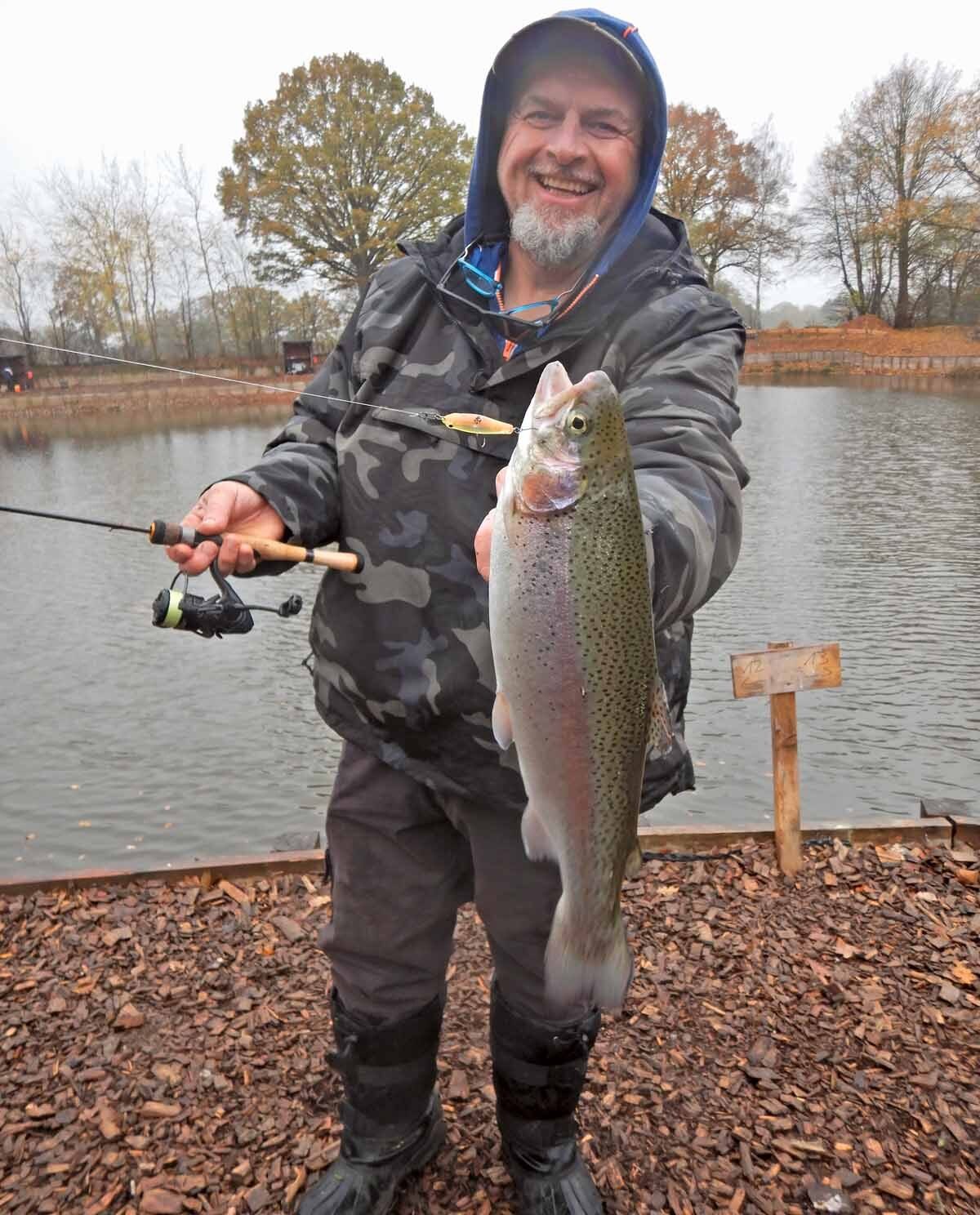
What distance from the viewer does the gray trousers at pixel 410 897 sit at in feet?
8.72

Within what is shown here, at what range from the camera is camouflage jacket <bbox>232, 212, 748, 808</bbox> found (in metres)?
2.40

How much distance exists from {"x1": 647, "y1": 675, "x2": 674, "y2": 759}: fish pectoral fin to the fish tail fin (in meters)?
Result: 0.42

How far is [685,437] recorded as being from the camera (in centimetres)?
222

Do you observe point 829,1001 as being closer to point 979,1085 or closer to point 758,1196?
point 979,1085

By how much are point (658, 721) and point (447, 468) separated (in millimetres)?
921

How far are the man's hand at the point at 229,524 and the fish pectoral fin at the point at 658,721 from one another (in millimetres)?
1253

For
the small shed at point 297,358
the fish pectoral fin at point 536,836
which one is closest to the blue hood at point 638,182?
the fish pectoral fin at point 536,836

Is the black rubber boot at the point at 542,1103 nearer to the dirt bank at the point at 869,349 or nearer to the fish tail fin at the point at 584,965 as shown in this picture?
the fish tail fin at the point at 584,965

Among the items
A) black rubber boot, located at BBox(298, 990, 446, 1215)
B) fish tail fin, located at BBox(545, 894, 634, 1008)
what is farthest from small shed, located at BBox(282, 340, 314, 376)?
→ fish tail fin, located at BBox(545, 894, 634, 1008)

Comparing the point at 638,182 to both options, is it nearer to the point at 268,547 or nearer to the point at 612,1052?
the point at 268,547

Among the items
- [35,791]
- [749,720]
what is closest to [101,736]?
[35,791]

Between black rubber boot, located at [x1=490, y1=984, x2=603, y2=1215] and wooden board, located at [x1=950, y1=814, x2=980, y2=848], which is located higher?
black rubber boot, located at [x1=490, y1=984, x2=603, y2=1215]

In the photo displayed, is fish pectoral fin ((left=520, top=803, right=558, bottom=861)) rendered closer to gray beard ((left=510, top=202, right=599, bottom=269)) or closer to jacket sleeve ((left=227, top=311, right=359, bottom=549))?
jacket sleeve ((left=227, top=311, right=359, bottom=549))

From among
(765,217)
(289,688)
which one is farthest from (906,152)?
(289,688)
